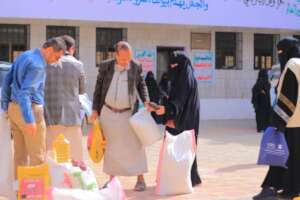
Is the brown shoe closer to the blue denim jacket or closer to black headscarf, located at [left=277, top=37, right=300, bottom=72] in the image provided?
the blue denim jacket

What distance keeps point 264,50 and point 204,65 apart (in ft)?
8.19

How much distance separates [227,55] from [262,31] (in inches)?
56.9

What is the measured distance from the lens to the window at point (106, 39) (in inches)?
758

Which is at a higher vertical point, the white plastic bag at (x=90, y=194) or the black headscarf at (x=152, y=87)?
the black headscarf at (x=152, y=87)

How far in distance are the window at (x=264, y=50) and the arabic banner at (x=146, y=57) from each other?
381cm

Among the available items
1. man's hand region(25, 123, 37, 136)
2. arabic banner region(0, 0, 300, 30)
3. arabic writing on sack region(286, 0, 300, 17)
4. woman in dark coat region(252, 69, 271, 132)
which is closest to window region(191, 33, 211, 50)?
arabic banner region(0, 0, 300, 30)

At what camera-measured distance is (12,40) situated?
18.3 m

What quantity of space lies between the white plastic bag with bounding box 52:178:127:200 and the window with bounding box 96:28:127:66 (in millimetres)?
13726

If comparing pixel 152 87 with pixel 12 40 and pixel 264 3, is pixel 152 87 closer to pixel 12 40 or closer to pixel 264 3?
pixel 12 40

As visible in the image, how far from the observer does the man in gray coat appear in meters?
7.18

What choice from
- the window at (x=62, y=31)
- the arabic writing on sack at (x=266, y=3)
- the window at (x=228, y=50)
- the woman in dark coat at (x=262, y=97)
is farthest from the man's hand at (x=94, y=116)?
the window at (x=228, y=50)

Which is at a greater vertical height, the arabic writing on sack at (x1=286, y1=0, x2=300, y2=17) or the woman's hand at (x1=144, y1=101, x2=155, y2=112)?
the arabic writing on sack at (x1=286, y1=0, x2=300, y2=17)

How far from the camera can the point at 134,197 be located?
7.27 meters

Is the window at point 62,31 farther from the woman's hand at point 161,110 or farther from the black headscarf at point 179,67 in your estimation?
the woman's hand at point 161,110
